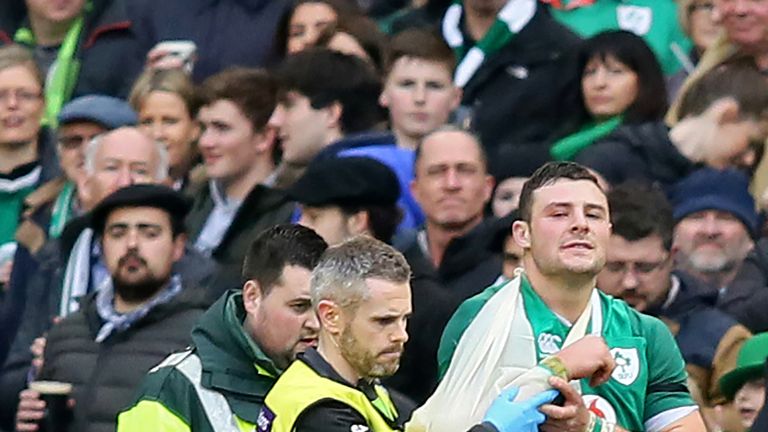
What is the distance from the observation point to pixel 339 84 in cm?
1261

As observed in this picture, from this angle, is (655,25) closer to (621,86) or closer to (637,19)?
(637,19)

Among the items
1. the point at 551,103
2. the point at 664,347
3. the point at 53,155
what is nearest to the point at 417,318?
→ the point at 664,347

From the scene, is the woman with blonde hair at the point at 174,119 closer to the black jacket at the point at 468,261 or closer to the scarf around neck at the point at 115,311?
the scarf around neck at the point at 115,311

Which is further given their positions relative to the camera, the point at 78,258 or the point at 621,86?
the point at 621,86

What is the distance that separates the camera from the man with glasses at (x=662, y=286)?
10.5 m

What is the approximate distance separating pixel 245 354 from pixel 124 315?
99.3 inches

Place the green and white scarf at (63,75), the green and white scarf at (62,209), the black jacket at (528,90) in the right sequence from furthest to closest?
the green and white scarf at (63,75), the green and white scarf at (62,209), the black jacket at (528,90)

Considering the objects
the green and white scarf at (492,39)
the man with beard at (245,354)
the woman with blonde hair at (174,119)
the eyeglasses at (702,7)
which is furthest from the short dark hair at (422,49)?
the man with beard at (245,354)

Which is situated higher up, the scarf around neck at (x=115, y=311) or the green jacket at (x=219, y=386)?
the green jacket at (x=219, y=386)

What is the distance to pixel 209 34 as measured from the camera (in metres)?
14.3

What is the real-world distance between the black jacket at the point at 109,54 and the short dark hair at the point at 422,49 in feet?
7.05

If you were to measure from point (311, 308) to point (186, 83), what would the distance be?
5.41 metres

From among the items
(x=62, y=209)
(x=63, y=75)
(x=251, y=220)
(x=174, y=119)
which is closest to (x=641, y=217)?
(x=251, y=220)

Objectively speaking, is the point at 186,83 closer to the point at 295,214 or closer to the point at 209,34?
the point at 209,34
